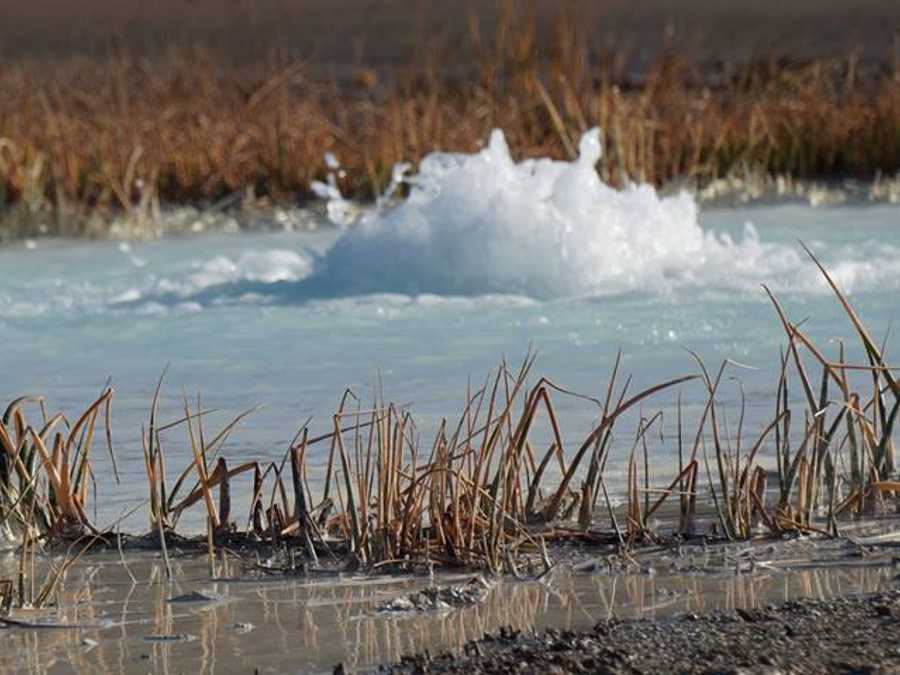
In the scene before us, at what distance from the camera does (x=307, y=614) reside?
284 centimetres

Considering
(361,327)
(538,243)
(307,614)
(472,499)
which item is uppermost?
(538,243)

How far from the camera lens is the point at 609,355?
19.7 ft

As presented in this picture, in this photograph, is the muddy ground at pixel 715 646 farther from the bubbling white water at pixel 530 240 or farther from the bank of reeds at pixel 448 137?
the bank of reeds at pixel 448 137

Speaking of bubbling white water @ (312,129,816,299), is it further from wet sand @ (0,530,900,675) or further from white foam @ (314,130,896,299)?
wet sand @ (0,530,900,675)

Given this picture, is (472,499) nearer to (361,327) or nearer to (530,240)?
(361,327)

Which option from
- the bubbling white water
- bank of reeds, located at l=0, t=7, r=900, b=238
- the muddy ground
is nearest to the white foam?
the bubbling white water

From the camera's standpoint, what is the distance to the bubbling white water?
757 cm

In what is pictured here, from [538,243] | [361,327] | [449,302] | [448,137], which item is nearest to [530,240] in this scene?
[538,243]

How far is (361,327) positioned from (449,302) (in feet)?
2.01

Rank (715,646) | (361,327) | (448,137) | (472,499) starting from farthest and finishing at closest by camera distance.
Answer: (448,137)
(361,327)
(472,499)
(715,646)

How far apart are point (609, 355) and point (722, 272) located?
1.94 metres

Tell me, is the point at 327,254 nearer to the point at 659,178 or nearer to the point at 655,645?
the point at 659,178

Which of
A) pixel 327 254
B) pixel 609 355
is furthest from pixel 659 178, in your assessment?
pixel 609 355

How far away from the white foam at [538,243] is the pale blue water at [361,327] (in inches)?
0.8
